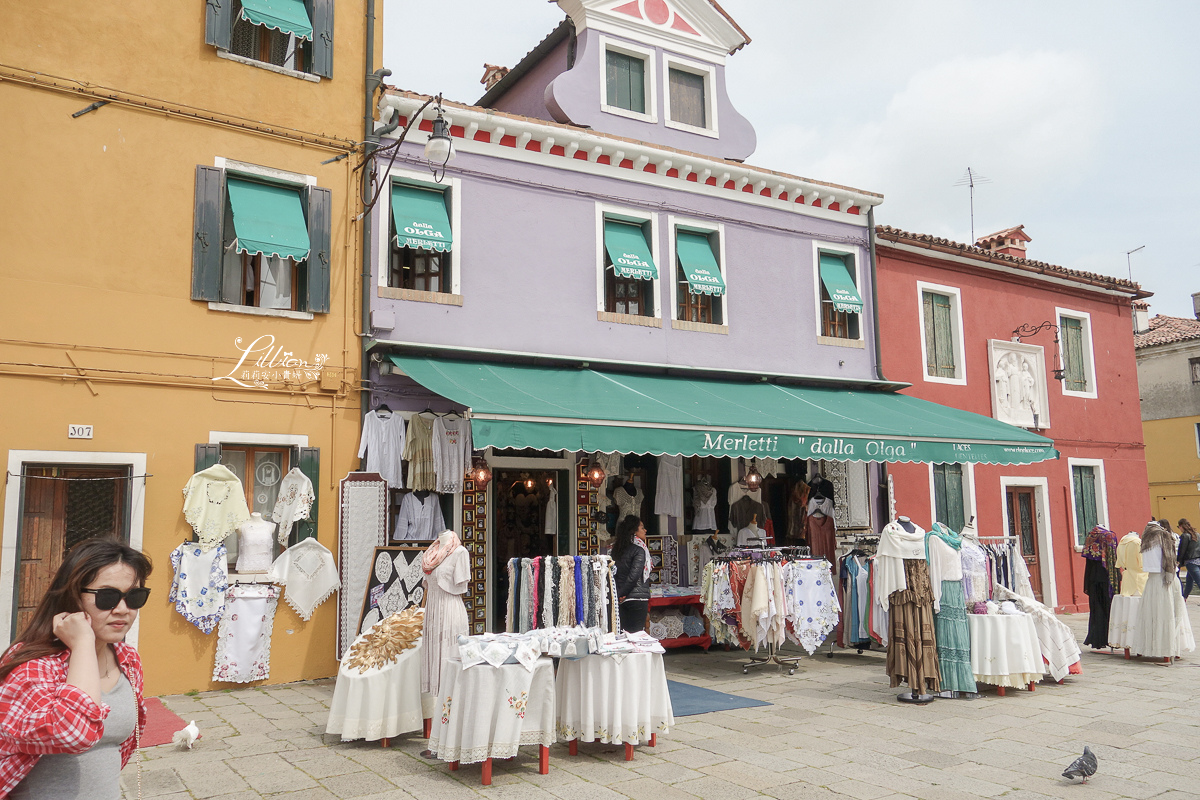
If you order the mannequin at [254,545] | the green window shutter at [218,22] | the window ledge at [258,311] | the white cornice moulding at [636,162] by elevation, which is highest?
the green window shutter at [218,22]

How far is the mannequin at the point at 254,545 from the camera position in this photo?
9156 millimetres

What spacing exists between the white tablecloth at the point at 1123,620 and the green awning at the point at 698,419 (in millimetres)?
2096

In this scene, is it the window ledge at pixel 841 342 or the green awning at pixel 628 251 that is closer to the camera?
the green awning at pixel 628 251

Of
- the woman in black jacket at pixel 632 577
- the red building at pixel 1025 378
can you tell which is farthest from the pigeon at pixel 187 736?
the red building at pixel 1025 378

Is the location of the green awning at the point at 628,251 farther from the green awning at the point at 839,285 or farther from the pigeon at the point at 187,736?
the pigeon at the point at 187,736

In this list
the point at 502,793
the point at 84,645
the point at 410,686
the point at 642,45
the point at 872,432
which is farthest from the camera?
the point at 642,45

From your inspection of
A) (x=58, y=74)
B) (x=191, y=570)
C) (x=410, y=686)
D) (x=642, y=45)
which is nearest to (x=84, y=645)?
(x=410, y=686)

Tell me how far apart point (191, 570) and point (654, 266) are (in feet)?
22.5

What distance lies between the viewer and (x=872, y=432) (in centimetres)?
1088

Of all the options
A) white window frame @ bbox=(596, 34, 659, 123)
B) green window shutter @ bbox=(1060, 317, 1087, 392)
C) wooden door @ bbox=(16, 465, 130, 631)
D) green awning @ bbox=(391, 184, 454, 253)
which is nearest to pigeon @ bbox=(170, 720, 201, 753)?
wooden door @ bbox=(16, 465, 130, 631)

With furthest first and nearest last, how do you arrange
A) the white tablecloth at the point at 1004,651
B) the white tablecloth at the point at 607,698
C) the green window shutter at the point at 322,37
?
the green window shutter at the point at 322,37
the white tablecloth at the point at 1004,651
the white tablecloth at the point at 607,698

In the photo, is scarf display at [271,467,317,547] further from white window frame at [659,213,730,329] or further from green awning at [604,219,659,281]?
white window frame at [659,213,730,329]

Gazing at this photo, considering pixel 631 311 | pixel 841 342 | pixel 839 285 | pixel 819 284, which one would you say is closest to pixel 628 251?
pixel 631 311

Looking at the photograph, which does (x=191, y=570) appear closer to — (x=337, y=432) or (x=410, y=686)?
(x=337, y=432)
